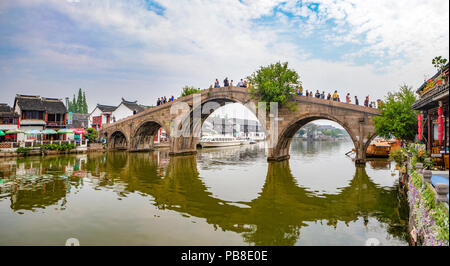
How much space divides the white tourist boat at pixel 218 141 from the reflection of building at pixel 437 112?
34.1 metres

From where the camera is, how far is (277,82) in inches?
931

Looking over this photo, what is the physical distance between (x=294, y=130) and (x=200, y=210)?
1909cm

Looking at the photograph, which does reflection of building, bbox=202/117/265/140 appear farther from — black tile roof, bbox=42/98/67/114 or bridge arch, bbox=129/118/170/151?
black tile roof, bbox=42/98/67/114

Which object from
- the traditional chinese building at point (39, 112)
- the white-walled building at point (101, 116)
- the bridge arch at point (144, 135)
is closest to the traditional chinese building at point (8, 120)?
the traditional chinese building at point (39, 112)

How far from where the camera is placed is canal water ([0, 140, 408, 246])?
25.5ft

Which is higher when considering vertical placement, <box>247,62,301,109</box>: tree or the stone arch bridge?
<box>247,62,301,109</box>: tree

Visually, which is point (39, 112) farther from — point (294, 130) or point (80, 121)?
point (294, 130)

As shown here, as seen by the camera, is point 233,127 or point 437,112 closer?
point 437,112

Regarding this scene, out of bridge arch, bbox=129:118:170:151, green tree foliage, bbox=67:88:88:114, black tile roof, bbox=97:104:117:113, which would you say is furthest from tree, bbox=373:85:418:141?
green tree foliage, bbox=67:88:88:114

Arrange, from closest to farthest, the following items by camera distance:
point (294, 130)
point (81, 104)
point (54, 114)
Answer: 1. point (294, 130)
2. point (54, 114)
3. point (81, 104)

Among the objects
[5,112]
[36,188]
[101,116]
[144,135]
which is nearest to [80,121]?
[101,116]

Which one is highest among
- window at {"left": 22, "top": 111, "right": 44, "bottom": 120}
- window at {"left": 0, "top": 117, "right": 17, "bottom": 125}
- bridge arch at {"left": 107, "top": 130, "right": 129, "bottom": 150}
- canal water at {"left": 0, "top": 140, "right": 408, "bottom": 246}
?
window at {"left": 22, "top": 111, "right": 44, "bottom": 120}
